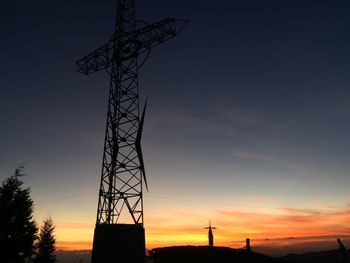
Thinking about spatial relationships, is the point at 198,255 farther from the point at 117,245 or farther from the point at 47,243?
the point at 47,243

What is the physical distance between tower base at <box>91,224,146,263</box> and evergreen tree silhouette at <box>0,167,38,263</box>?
954 centimetres

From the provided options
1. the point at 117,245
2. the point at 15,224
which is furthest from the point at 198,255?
the point at 15,224

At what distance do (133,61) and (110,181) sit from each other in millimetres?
12271

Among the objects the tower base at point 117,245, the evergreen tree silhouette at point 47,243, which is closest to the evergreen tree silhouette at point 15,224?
the tower base at point 117,245

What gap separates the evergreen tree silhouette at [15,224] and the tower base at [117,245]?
31.3 ft

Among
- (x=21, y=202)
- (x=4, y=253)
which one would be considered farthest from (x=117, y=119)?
(x=4, y=253)

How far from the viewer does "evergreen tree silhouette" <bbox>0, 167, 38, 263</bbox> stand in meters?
27.9

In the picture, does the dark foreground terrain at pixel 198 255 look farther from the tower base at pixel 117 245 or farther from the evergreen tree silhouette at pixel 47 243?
the evergreen tree silhouette at pixel 47 243

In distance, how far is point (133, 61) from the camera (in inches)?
1208

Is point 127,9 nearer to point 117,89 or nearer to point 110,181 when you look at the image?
point 117,89

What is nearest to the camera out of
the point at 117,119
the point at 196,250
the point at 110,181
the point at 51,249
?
the point at 196,250

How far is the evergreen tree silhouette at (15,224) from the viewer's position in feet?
91.6

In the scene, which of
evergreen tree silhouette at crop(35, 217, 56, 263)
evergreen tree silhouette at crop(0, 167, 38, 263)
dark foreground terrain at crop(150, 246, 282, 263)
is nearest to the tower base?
dark foreground terrain at crop(150, 246, 282, 263)

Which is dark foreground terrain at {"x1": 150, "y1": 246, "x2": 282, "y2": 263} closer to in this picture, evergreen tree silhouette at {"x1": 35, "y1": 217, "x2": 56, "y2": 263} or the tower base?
the tower base
